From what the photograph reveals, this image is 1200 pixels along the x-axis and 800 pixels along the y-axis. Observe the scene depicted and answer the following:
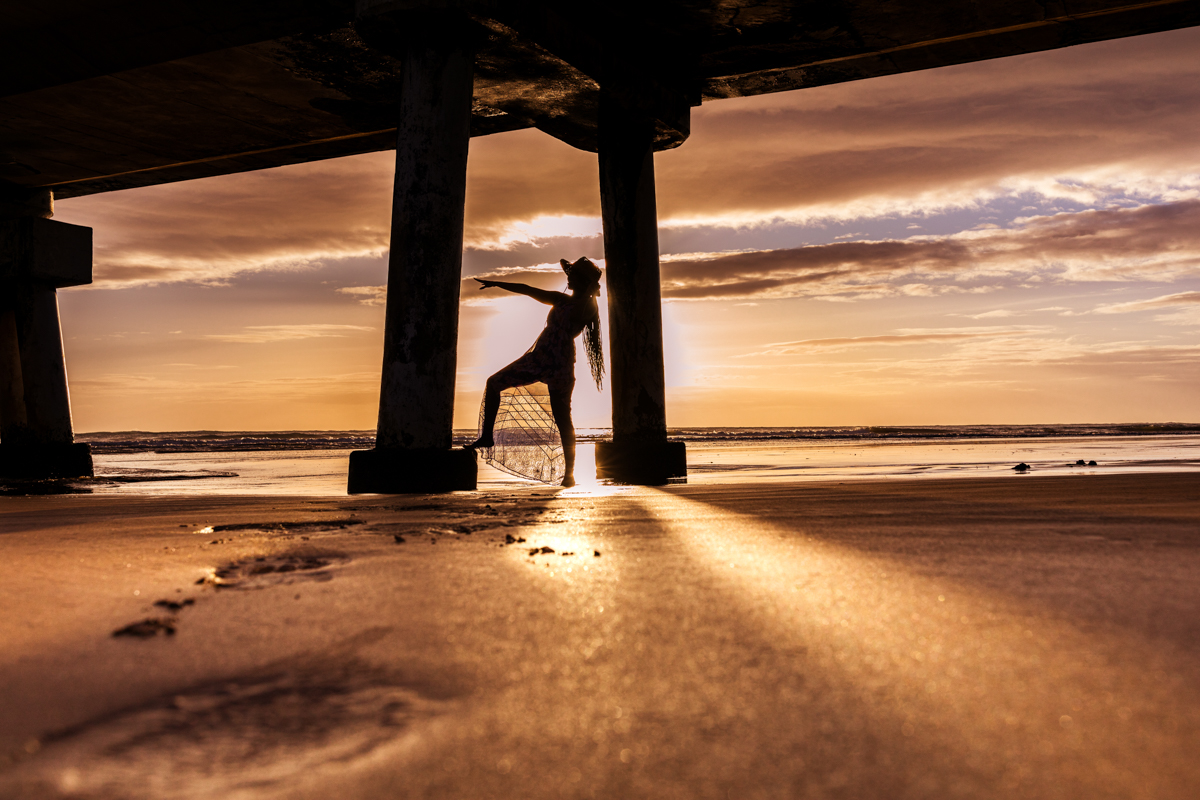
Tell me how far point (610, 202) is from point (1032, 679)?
294 inches

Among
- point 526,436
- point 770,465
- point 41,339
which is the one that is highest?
point 41,339

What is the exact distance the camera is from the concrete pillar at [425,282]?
19.3 feet

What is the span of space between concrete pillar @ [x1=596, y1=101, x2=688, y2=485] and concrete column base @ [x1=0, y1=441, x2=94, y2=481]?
7768 mm

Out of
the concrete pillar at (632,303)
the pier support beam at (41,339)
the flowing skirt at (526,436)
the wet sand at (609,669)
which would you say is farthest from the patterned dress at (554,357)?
the pier support beam at (41,339)

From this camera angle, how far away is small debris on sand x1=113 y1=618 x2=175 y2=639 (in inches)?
65.9

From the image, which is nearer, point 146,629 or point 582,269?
point 146,629

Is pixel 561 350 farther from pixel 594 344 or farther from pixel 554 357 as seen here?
pixel 594 344

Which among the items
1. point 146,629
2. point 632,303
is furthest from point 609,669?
point 632,303

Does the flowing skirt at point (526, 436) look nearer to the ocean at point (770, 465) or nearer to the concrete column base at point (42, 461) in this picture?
the ocean at point (770, 465)

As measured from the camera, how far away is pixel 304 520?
12.0 ft

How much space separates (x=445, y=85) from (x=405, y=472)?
2.87 metres

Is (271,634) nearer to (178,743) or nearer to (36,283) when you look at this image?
(178,743)

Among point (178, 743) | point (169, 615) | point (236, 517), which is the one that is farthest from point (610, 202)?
point (178, 743)

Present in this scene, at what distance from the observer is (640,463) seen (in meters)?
8.18
